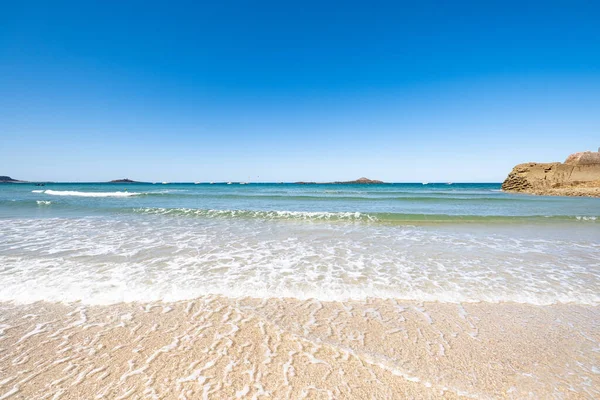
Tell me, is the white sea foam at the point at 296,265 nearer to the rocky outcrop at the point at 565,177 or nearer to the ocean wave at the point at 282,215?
the ocean wave at the point at 282,215

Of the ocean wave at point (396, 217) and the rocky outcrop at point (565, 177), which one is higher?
Answer: the rocky outcrop at point (565, 177)

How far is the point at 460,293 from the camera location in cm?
463

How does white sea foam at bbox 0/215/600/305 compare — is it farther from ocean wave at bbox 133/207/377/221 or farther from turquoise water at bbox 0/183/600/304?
ocean wave at bbox 133/207/377/221

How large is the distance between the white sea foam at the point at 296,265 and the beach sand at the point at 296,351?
Answer: 0.53m

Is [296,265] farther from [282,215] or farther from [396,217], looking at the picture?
[396,217]

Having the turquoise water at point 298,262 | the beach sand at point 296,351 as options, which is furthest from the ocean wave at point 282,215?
the beach sand at point 296,351

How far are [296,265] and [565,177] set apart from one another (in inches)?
1770

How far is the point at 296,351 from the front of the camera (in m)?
2.89

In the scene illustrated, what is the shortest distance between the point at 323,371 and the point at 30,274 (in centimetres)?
608

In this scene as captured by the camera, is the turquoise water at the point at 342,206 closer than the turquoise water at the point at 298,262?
No

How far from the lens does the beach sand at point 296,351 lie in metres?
2.37

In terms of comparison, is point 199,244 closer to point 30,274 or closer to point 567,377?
point 30,274

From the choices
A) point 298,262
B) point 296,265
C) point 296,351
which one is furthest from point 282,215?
point 296,351

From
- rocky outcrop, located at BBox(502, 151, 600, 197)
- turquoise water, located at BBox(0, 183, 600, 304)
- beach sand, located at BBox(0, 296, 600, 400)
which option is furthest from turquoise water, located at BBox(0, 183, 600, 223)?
beach sand, located at BBox(0, 296, 600, 400)
